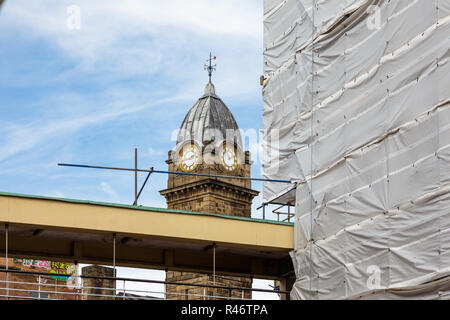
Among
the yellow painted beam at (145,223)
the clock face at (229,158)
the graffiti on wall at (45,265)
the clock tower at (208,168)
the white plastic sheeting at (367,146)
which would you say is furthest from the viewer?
the clock face at (229,158)

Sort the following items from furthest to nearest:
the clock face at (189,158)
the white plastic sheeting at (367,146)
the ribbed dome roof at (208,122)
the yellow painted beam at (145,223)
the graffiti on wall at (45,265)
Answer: the ribbed dome roof at (208,122) < the clock face at (189,158) < the graffiti on wall at (45,265) < the yellow painted beam at (145,223) < the white plastic sheeting at (367,146)

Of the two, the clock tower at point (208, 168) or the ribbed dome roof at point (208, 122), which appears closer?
the clock tower at point (208, 168)

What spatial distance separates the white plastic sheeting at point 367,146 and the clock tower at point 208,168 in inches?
1642

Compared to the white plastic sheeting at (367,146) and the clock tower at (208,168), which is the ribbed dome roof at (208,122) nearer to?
the clock tower at (208,168)

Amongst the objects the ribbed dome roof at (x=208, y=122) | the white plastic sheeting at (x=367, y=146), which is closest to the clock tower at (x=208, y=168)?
the ribbed dome roof at (x=208, y=122)

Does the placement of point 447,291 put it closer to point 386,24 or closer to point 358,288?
point 358,288

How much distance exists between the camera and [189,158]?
70562 mm

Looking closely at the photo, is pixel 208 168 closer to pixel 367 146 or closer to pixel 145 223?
pixel 145 223

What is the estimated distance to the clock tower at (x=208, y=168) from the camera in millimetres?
70000

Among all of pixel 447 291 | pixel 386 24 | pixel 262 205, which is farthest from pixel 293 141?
pixel 447 291

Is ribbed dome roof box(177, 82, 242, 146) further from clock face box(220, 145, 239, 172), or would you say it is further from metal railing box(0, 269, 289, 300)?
metal railing box(0, 269, 289, 300)

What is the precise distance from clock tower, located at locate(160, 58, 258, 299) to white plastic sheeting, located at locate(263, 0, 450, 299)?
4171cm

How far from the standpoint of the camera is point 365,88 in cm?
2336
